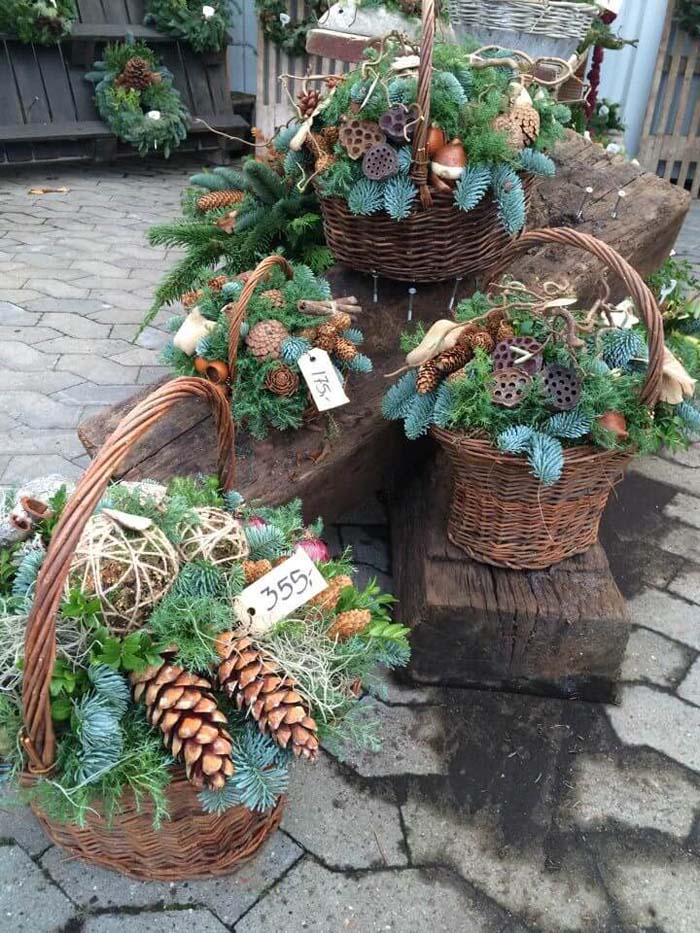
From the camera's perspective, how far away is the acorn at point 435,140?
222 cm

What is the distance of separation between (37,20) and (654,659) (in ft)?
21.6

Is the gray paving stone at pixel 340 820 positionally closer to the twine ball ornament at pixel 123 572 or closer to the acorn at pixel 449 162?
the twine ball ornament at pixel 123 572

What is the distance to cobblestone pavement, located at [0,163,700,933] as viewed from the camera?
5.57 ft

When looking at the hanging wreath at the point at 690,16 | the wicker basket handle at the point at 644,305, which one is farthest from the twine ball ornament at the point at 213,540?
the hanging wreath at the point at 690,16

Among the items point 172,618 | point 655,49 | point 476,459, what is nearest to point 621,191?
point 476,459

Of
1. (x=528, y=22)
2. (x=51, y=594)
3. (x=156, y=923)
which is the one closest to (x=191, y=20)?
(x=528, y=22)

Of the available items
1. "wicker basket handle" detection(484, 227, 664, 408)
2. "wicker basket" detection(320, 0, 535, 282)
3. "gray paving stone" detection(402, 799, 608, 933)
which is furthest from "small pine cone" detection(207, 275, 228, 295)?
"gray paving stone" detection(402, 799, 608, 933)

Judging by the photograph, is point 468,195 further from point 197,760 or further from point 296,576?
point 197,760

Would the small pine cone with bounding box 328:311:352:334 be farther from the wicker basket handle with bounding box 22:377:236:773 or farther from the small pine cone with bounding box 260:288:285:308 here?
the wicker basket handle with bounding box 22:377:236:773

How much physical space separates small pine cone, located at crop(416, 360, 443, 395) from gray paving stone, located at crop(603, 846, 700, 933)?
1183 millimetres

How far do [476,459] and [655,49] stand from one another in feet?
23.3

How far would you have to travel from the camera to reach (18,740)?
4.38 ft

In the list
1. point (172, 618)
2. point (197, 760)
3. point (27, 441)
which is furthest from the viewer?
point (27, 441)

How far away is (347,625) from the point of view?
5.21ft
